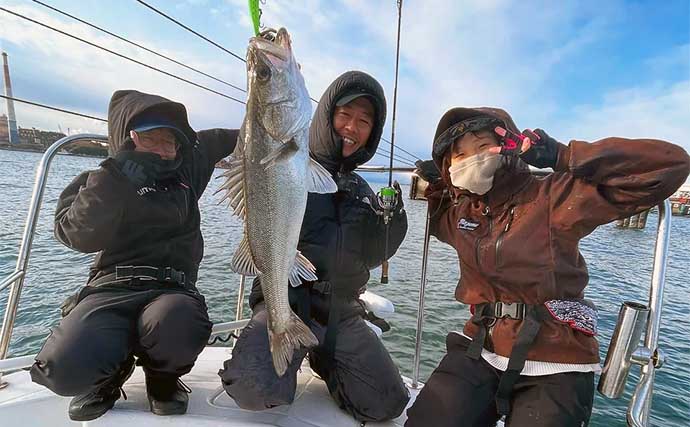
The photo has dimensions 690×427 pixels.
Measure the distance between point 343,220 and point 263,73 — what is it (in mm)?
1373

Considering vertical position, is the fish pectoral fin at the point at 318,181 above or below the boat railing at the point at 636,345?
above

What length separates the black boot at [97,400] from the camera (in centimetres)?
231

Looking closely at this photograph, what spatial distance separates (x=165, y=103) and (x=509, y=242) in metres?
2.65

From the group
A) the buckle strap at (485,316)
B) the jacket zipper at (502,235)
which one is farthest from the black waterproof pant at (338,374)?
the jacket zipper at (502,235)

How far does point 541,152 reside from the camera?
236 cm

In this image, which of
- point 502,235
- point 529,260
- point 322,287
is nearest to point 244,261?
point 322,287

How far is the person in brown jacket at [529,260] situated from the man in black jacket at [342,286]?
0.43 metres

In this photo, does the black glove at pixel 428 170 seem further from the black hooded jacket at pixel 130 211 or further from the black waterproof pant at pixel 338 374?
the black hooded jacket at pixel 130 211

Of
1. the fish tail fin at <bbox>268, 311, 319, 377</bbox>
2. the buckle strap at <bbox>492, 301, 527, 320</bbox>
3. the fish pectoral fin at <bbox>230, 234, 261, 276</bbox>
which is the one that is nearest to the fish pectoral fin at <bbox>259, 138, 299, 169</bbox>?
the fish pectoral fin at <bbox>230, 234, 261, 276</bbox>

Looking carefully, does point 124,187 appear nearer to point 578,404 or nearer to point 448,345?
point 448,345

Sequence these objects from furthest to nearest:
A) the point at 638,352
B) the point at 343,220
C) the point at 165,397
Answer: the point at 343,220, the point at 165,397, the point at 638,352

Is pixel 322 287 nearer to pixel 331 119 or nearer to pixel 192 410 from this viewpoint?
pixel 192 410

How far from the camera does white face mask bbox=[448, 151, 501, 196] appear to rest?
2.58 meters

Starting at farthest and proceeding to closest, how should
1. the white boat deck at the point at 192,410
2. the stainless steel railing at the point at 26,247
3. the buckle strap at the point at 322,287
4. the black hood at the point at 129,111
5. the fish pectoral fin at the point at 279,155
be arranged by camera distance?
the buckle strap at the point at 322,287 → the black hood at the point at 129,111 → the stainless steel railing at the point at 26,247 → the white boat deck at the point at 192,410 → the fish pectoral fin at the point at 279,155
